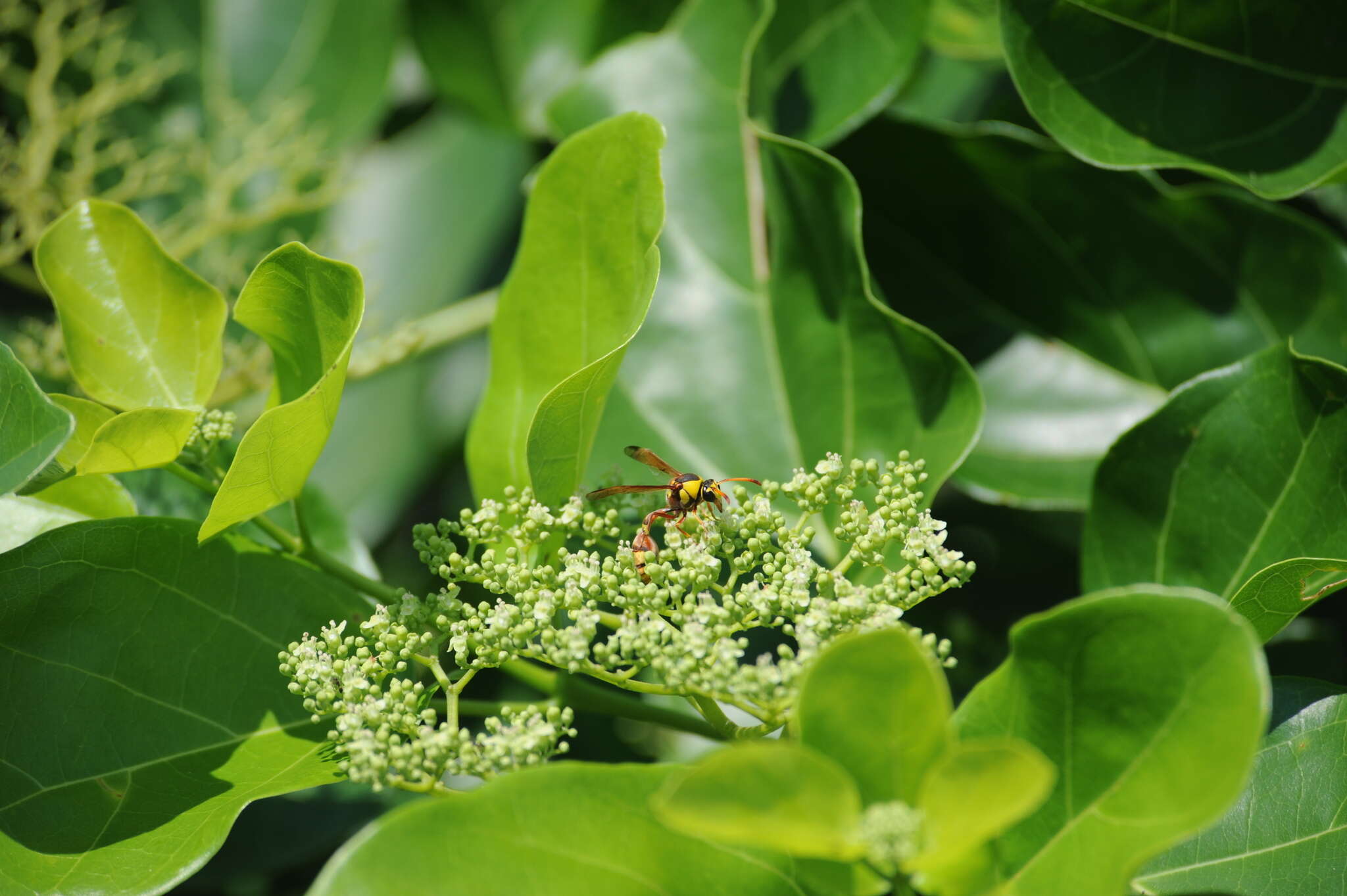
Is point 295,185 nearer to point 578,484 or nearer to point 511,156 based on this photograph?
point 511,156

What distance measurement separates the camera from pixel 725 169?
1.58 metres

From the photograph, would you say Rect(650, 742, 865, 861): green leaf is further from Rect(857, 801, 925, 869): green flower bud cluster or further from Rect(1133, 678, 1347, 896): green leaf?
Rect(1133, 678, 1347, 896): green leaf

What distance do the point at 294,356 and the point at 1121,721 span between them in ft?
2.80

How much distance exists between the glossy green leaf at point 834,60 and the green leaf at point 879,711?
104cm

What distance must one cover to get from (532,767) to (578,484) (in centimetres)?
36

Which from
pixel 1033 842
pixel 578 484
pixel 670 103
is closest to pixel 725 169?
pixel 670 103

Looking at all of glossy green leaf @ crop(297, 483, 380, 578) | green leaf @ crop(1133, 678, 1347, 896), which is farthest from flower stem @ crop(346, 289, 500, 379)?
green leaf @ crop(1133, 678, 1347, 896)

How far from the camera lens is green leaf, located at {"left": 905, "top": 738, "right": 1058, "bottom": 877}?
2.04 feet

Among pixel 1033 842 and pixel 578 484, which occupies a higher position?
pixel 578 484

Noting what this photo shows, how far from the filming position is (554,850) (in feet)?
2.58

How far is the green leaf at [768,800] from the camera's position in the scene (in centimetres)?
60

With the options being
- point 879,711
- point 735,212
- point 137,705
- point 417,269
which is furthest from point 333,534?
point 417,269

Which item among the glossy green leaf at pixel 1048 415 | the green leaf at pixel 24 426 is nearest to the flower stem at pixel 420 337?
the green leaf at pixel 24 426

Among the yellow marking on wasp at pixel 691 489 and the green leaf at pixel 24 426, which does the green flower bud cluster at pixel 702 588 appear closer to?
the yellow marking on wasp at pixel 691 489
